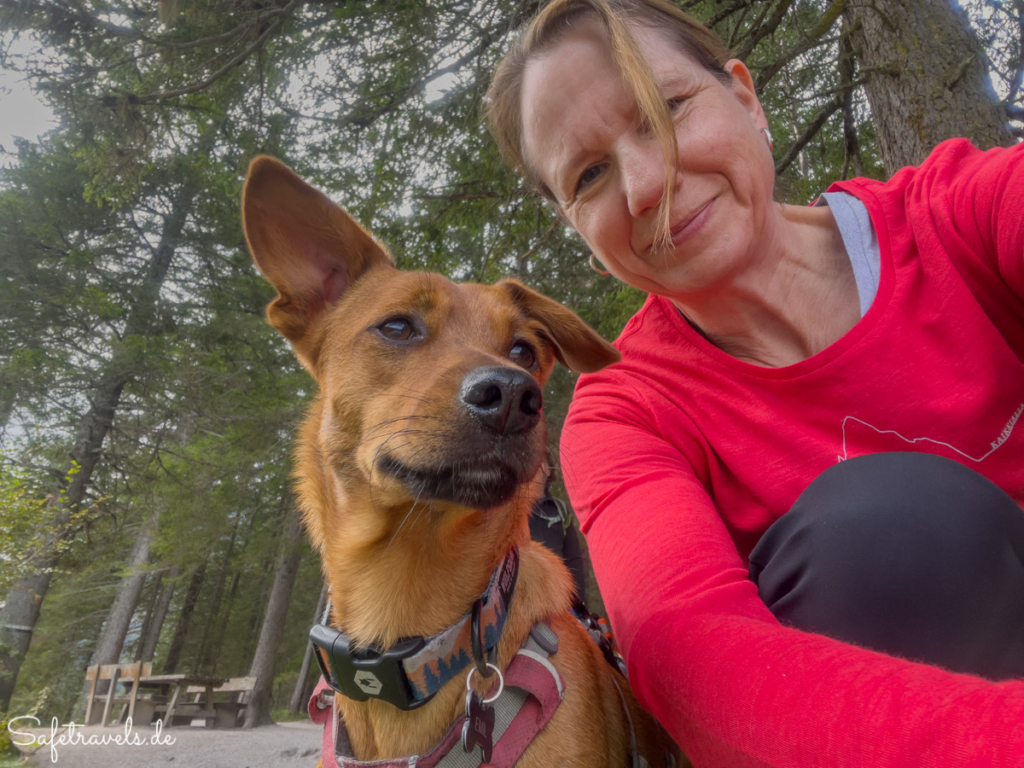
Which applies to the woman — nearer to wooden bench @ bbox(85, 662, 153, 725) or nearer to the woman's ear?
the woman's ear

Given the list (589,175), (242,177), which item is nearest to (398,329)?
(589,175)

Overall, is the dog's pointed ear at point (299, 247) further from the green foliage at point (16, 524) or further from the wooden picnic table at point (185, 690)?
the wooden picnic table at point (185, 690)

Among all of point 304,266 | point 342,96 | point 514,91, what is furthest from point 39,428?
point 514,91

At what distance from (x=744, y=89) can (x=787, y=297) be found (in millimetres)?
898

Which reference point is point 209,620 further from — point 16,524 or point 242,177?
point 242,177

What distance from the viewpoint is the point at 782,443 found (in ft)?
6.32

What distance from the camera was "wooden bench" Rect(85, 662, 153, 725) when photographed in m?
11.9

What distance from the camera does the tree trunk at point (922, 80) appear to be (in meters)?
3.69

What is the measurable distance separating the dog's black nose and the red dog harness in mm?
699

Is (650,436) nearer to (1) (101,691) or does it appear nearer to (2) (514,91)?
(2) (514,91)

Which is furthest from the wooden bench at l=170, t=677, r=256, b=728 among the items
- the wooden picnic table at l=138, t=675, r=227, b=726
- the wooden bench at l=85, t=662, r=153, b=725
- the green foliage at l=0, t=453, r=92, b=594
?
the green foliage at l=0, t=453, r=92, b=594

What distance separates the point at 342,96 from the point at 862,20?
179 inches

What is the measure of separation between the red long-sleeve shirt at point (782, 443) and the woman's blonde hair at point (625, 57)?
2.05 ft

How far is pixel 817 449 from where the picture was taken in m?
1.89
